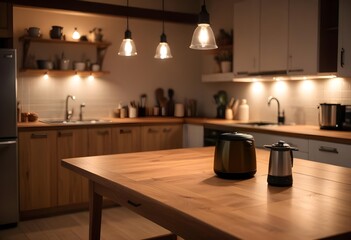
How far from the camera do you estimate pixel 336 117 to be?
13.3 ft

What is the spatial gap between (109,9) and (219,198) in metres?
3.87

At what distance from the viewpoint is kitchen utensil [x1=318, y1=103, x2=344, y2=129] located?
4055 mm

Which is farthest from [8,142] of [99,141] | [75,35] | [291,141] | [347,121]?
[347,121]

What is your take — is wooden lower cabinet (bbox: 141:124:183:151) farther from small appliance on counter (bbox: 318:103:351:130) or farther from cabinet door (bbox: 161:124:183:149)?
small appliance on counter (bbox: 318:103:351:130)

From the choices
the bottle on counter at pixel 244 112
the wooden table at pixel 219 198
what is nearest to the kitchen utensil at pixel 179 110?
the bottle on counter at pixel 244 112

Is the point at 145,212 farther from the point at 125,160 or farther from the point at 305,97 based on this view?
the point at 305,97

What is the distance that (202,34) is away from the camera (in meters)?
2.46

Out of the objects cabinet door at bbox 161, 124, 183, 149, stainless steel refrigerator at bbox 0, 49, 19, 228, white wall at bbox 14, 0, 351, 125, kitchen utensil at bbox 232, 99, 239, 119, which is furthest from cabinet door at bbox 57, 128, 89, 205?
kitchen utensil at bbox 232, 99, 239, 119

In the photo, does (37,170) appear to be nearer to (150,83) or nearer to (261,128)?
(150,83)

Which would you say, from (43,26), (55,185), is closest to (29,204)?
(55,185)

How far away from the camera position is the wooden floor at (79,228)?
3799mm

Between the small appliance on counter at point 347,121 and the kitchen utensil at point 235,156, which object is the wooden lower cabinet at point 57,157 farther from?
the kitchen utensil at point 235,156

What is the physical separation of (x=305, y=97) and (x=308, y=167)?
2.47m

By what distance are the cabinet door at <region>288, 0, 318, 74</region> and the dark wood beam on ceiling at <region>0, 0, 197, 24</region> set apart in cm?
169
